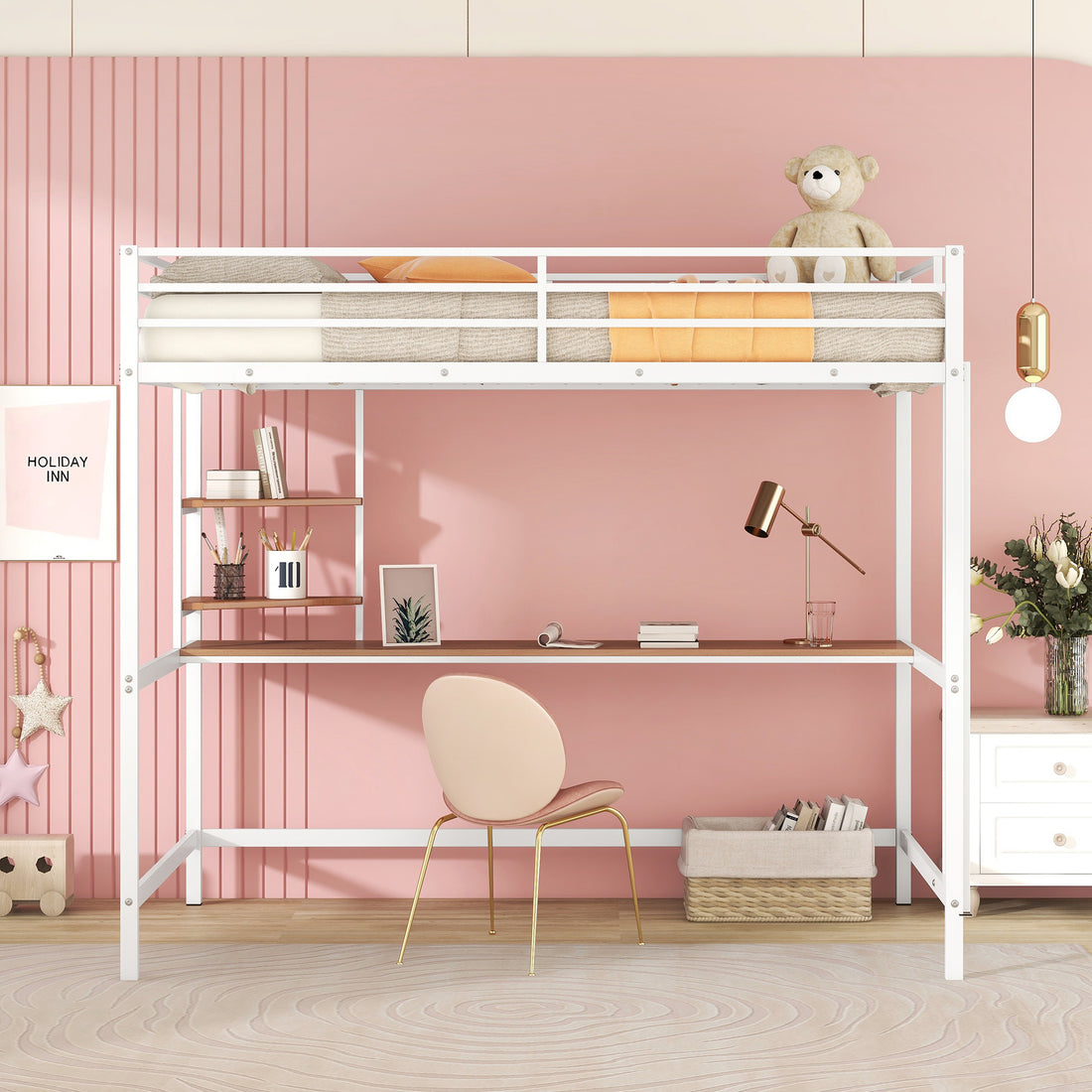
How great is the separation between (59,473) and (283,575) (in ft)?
2.97

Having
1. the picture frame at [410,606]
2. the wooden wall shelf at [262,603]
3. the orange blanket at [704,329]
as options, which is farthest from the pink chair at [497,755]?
the orange blanket at [704,329]

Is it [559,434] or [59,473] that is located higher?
[559,434]

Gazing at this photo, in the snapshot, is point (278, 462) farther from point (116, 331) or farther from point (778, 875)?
point (778, 875)

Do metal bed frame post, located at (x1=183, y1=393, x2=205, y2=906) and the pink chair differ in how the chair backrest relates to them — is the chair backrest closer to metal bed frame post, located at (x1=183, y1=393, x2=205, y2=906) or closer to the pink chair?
the pink chair

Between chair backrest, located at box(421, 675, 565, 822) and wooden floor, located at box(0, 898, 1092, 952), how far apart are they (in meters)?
0.58

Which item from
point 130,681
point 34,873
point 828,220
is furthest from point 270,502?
point 828,220

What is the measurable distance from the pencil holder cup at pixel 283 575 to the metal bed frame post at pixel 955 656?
1936mm

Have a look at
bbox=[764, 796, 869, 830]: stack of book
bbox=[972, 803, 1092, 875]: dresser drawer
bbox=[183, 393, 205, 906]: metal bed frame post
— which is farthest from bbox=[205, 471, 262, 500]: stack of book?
bbox=[972, 803, 1092, 875]: dresser drawer

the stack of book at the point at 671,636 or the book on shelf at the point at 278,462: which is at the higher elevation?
the book on shelf at the point at 278,462

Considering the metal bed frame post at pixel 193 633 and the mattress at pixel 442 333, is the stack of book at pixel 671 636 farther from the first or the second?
the metal bed frame post at pixel 193 633

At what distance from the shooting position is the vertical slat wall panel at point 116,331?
354 cm

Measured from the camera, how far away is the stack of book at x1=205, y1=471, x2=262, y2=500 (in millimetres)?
3344

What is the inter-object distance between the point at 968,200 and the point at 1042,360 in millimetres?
825

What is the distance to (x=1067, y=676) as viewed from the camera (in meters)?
3.38
